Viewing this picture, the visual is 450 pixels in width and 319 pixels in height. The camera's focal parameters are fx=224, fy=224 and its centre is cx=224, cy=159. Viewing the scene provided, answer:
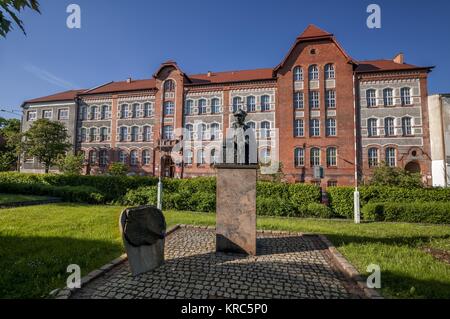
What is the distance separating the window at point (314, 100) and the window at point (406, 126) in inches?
359

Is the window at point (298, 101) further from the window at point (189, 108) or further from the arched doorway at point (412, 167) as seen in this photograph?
the window at point (189, 108)

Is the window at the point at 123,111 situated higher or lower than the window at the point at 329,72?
lower

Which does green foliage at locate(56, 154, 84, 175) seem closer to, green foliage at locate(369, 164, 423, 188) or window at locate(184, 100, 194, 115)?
window at locate(184, 100, 194, 115)

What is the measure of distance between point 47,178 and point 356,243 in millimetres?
21257

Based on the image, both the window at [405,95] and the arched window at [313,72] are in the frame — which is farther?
the arched window at [313,72]

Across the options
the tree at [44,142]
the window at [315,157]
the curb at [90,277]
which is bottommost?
the curb at [90,277]

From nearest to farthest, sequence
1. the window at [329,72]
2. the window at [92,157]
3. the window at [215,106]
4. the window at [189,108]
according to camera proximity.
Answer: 1. the window at [329,72]
2. the window at [215,106]
3. the window at [189,108]
4. the window at [92,157]

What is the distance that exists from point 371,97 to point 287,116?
934 cm

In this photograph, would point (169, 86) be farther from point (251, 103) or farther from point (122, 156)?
point (122, 156)

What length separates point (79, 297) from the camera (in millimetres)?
3502

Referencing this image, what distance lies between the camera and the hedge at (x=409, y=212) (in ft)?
36.7

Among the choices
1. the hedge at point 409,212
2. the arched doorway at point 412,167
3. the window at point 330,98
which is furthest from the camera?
the window at point 330,98

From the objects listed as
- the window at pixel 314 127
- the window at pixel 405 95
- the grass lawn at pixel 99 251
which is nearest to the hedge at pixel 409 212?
the grass lawn at pixel 99 251
